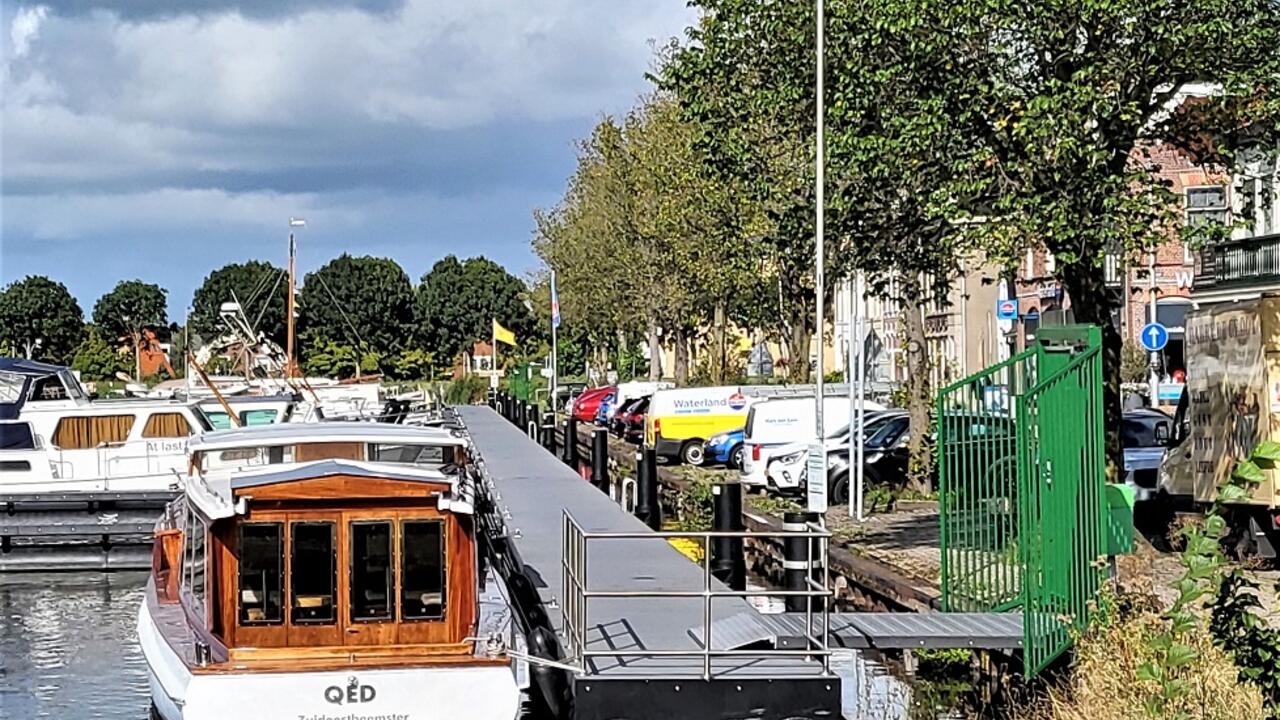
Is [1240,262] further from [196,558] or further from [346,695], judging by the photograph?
[346,695]

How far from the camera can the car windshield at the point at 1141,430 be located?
27848mm

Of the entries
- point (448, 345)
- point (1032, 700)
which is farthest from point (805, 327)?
point (448, 345)

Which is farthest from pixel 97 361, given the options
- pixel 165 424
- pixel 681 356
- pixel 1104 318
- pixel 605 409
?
pixel 1104 318

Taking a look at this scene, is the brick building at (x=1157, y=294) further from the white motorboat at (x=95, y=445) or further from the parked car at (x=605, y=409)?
the white motorboat at (x=95, y=445)

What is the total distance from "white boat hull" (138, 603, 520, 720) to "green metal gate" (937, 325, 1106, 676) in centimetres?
420

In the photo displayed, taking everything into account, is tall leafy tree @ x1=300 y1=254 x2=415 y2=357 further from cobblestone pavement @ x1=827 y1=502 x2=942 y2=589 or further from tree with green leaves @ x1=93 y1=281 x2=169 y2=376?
cobblestone pavement @ x1=827 y1=502 x2=942 y2=589

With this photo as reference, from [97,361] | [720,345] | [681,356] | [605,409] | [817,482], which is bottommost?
[817,482]

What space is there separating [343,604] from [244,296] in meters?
114

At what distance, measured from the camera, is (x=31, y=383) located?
36.9 meters

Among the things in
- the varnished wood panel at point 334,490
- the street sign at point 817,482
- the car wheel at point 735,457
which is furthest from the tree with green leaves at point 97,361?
the varnished wood panel at point 334,490

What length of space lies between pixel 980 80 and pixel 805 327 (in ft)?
103

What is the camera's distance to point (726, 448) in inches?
1668

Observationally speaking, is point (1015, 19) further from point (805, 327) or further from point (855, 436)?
point (805, 327)

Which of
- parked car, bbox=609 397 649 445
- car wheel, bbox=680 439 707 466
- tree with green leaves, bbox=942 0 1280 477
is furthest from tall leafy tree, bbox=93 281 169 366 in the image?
tree with green leaves, bbox=942 0 1280 477
